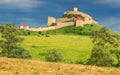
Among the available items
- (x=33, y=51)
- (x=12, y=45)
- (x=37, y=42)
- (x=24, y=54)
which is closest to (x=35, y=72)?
(x=24, y=54)

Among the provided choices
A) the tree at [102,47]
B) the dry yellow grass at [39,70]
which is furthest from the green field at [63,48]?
the dry yellow grass at [39,70]

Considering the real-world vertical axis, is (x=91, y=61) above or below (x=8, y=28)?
below

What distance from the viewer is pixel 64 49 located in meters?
128

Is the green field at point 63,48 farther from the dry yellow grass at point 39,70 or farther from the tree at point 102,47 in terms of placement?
the dry yellow grass at point 39,70

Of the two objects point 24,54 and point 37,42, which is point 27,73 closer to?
point 24,54

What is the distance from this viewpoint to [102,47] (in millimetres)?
99438

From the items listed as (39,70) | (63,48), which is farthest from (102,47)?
(39,70)

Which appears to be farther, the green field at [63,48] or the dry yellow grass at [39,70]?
the green field at [63,48]

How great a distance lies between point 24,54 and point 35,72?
204ft

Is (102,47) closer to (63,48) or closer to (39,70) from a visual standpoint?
(63,48)

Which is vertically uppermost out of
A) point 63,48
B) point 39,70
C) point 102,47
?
point 39,70

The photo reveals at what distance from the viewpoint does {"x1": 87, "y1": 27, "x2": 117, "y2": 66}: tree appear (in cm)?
8731

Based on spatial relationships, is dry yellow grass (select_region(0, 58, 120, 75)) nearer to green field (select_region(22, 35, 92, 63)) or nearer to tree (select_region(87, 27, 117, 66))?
tree (select_region(87, 27, 117, 66))

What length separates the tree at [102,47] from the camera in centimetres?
8731
